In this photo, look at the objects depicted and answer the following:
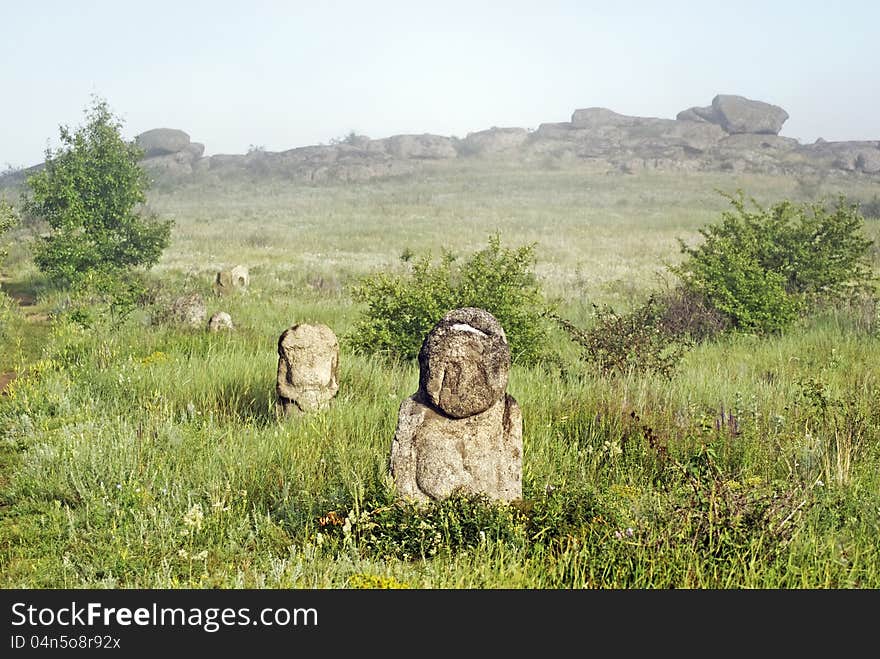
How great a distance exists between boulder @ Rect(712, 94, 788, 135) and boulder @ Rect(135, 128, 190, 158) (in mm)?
87267

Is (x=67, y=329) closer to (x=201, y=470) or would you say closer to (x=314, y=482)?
(x=201, y=470)

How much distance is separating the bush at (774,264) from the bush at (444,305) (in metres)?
5.16

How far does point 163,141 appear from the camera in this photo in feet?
393

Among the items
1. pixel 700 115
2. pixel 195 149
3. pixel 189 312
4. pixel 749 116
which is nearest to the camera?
pixel 189 312

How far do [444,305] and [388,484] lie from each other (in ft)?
19.2

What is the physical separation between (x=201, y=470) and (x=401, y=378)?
3693 mm

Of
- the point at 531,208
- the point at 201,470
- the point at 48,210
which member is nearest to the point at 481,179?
the point at 531,208

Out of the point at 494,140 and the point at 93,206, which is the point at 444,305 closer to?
the point at 93,206

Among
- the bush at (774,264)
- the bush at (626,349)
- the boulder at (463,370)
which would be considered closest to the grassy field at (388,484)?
the bush at (626,349)

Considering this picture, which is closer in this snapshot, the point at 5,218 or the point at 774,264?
the point at 5,218

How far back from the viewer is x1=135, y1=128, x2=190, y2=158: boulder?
118000 millimetres

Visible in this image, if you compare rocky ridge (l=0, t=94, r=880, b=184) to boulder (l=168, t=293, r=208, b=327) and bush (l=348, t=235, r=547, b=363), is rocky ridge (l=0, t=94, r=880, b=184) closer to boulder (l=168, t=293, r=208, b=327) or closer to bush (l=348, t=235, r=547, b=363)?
boulder (l=168, t=293, r=208, b=327)

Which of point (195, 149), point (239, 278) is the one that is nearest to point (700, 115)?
point (195, 149)

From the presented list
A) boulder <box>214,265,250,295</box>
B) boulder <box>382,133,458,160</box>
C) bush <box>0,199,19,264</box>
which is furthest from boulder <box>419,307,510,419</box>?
boulder <box>382,133,458,160</box>
